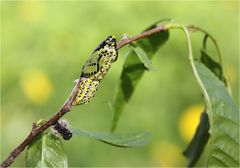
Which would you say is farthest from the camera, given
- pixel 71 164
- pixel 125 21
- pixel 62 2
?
pixel 62 2

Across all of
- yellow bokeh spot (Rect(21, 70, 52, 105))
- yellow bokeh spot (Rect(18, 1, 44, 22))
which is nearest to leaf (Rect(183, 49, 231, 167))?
yellow bokeh spot (Rect(21, 70, 52, 105))

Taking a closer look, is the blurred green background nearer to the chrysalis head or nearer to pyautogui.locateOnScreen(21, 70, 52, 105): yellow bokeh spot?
pyautogui.locateOnScreen(21, 70, 52, 105): yellow bokeh spot

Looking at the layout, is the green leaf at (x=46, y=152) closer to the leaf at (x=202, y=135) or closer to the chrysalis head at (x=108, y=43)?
the chrysalis head at (x=108, y=43)

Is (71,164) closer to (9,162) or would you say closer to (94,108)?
(94,108)

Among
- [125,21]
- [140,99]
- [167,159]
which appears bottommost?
[167,159]

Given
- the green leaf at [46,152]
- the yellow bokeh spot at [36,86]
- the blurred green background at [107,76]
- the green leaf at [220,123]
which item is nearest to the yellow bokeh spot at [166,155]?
the blurred green background at [107,76]

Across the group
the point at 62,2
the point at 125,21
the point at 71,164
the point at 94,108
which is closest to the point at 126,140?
the point at 71,164
